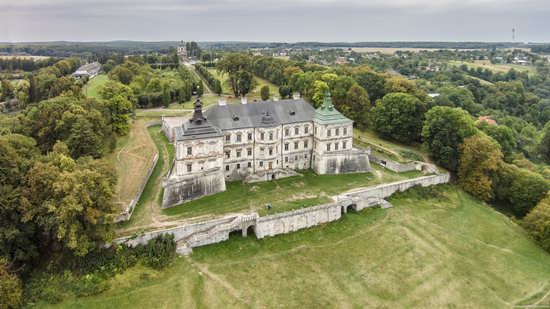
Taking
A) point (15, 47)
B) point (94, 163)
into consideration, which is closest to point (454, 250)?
point (94, 163)

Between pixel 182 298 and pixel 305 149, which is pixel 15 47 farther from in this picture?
pixel 182 298

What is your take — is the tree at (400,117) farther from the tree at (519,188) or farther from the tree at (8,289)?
the tree at (8,289)

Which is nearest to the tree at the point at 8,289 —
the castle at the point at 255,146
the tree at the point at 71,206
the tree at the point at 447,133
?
the tree at the point at 71,206

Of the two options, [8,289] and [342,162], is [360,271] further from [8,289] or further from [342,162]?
[8,289]

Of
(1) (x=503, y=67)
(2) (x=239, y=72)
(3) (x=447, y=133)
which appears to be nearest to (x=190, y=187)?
(3) (x=447, y=133)

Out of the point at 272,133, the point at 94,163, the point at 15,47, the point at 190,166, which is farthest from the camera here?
the point at 15,47

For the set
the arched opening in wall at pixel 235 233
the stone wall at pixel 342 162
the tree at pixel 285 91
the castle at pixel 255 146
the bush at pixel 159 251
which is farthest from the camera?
the tree at pixel 285 91
